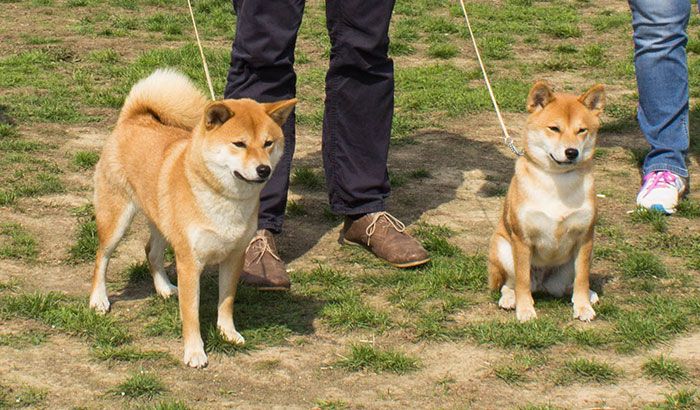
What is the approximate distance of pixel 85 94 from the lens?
27.9 ft

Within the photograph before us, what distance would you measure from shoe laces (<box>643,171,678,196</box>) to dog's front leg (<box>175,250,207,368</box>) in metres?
3.18

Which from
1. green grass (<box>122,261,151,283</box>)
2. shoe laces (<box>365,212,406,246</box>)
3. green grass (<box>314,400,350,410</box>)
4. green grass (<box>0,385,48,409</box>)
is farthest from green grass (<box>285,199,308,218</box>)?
green grass (<box>0,385,48,409</box>)

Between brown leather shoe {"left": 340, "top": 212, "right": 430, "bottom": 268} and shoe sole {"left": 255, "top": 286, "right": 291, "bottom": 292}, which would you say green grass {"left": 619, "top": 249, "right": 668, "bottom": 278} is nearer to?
brown leather shoe {"left": 340, "top": 212, "right": 430, "bottom": 268}

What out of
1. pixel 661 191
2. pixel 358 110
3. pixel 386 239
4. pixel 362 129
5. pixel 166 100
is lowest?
pixel 661 191

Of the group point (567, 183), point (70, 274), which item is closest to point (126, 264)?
point (70, 274)

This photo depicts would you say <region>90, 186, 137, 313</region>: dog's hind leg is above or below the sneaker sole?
above

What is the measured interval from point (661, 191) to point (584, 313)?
182 centimetres

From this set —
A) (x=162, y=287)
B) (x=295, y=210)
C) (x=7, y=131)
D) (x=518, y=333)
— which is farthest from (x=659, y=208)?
(x=7, y=131)

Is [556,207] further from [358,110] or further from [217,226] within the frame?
[217,226]

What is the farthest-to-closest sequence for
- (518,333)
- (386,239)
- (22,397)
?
(386,239)
(518,333)
(22,397)

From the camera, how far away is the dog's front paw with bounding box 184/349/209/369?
4.38 m

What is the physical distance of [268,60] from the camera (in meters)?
5.27

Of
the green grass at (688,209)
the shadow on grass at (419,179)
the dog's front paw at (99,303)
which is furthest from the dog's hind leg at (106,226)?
the green grass at (688,209)

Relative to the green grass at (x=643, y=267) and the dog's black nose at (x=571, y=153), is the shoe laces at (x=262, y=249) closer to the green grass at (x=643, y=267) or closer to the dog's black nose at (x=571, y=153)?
the dog's black nose at (x=571, y=153)
